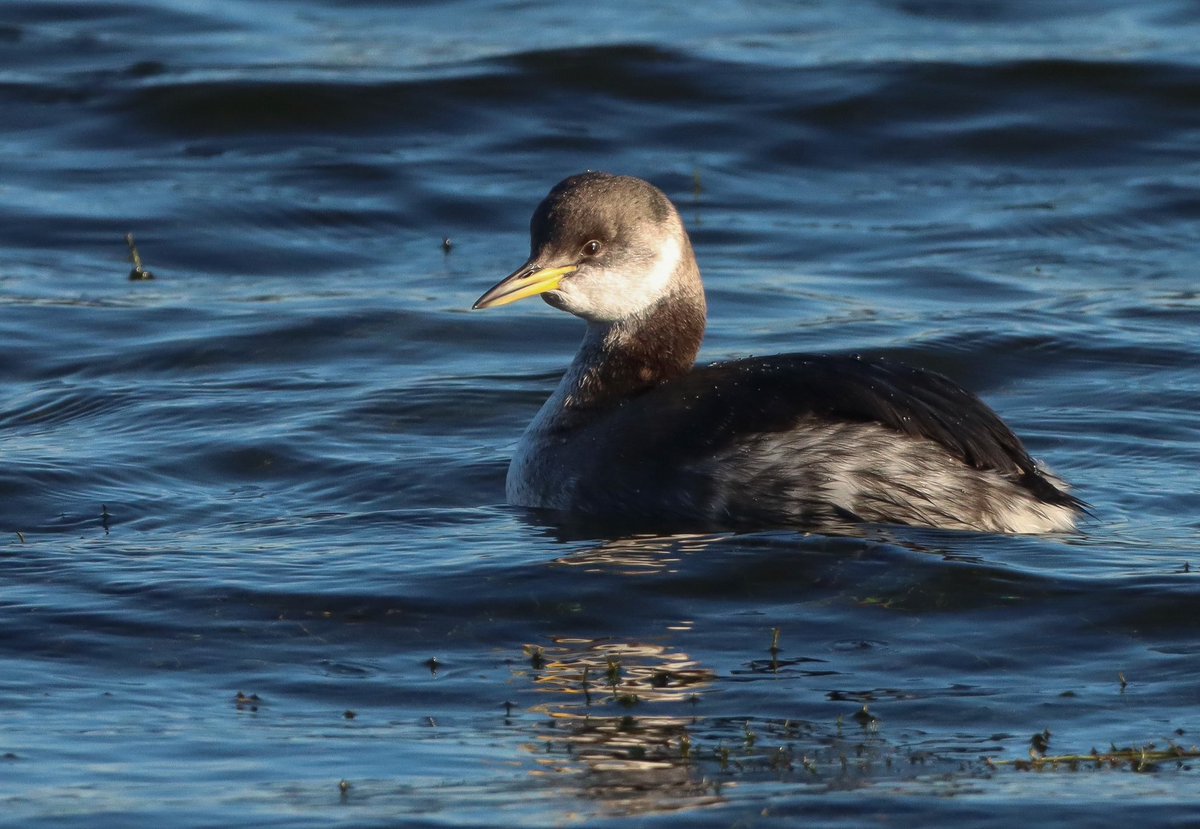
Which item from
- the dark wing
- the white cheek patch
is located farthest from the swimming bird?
the white cheek patch

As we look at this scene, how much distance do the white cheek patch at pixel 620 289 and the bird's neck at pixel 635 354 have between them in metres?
0.04

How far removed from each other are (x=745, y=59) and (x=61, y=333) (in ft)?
24.9

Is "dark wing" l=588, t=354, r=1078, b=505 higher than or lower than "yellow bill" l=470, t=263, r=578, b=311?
lower

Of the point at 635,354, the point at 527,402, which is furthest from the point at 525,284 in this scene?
the point at 527,402

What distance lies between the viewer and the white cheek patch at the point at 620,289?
798cm

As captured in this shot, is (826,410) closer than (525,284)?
Yes

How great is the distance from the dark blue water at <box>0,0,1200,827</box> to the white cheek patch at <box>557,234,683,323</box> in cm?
85

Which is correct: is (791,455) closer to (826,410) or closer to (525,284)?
(826,410)

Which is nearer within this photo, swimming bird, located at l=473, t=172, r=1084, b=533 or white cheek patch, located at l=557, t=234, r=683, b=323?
swimming bird, located at l=473, t=172, r=1084, b=533

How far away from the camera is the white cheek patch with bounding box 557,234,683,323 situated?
7984mm

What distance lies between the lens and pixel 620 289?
8039 mm

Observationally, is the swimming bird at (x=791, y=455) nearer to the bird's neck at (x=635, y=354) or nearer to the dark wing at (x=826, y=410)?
the dark wing at (x=826, y=410)

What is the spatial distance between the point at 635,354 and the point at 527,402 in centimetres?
170

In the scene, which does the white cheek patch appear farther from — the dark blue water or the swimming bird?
the dark blue water
